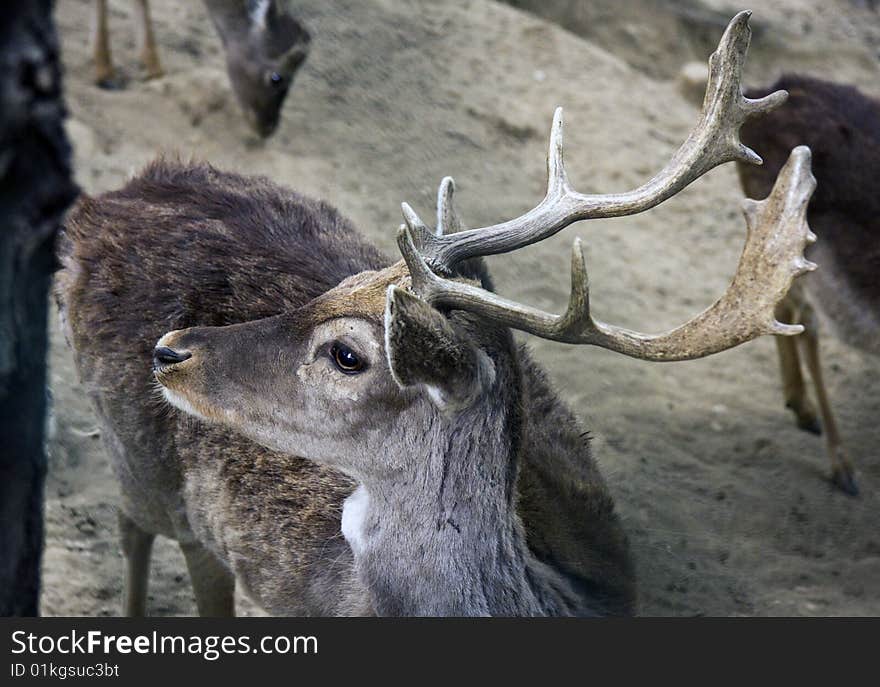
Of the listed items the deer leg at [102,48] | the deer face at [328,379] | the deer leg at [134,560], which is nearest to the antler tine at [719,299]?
the deer face at [328,379]

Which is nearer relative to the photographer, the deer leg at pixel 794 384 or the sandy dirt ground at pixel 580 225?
the sandy dirt ground at pixel 580 225

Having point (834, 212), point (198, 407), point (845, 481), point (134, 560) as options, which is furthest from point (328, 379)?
point (845, 481)

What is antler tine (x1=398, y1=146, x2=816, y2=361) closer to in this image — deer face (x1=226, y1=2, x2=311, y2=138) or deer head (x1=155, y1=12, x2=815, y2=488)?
deer head (x1=155, y1=12, x2=815, y2=488)

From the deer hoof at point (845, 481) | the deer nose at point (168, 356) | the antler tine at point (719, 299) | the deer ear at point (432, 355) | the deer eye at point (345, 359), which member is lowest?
the deer hoof at point (845, 481)

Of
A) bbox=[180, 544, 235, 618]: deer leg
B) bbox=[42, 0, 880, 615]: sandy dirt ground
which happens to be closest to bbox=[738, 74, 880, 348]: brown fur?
bbox=[42, 0, 880, 615]: sandy dirt ground

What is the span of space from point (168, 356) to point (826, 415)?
3731mm

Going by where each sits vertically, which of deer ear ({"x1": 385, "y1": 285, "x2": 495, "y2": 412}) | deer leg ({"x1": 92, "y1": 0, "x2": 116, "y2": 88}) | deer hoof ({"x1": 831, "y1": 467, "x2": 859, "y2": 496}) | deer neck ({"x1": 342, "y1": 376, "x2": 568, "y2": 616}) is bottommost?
deer hoof ({"x1": 831, "y1": 467, "x2": 859, "y2": 496})

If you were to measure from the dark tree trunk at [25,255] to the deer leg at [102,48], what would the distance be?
479 cm

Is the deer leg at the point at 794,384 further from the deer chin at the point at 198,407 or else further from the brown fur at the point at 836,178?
the deer chin at the point at 198,407

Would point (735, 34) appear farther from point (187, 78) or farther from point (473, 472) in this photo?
point (187, 78)

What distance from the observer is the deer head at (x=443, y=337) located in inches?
103

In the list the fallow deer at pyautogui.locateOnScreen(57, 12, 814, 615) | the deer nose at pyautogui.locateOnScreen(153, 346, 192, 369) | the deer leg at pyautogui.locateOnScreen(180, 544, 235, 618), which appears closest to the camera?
the fallow deer at pyautogui.locateOnScreen(57, 12, 814, 615)

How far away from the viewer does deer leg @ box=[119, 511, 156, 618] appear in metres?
4.02

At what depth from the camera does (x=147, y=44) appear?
6.64 metres
